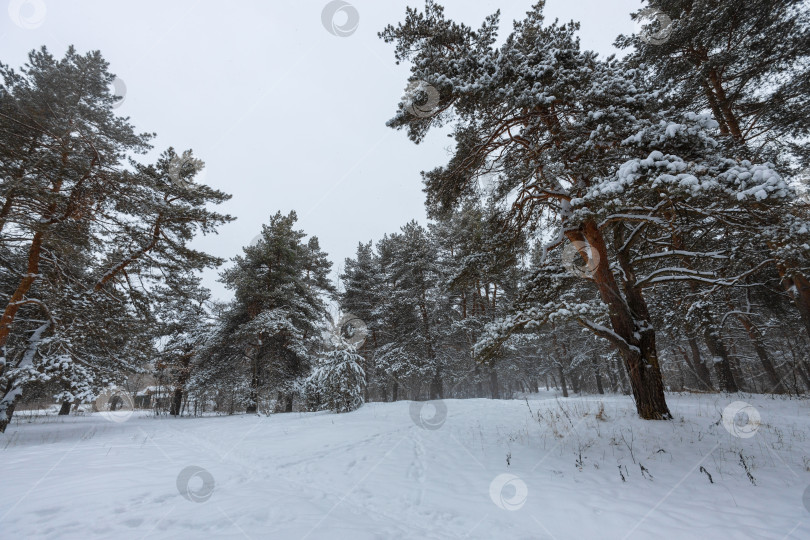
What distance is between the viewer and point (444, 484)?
15.7 feet

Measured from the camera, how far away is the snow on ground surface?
3.23 meters

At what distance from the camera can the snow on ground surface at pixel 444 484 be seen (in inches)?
127

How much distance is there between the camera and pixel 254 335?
17.0 meters

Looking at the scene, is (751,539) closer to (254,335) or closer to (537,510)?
(537,510)

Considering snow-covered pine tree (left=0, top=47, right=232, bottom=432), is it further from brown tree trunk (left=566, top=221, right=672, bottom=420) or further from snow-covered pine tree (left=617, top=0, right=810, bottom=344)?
snow-covered pine tree (left=617, top=0, right=810, bottom=344)

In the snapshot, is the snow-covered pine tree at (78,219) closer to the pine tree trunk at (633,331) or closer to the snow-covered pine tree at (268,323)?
the snow-covered pine tree at (268,323)

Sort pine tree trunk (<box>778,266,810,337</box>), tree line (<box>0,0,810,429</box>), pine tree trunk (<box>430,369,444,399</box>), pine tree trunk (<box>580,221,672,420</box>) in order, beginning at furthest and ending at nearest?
1. pine tree trunk (<box>430,369,444,399</box>)
2. pine tree trunk (<box>778,266,810,337</box>)
3. pine tree trunk (<box>580,221,672,420</box>)
4. tree line (<box>0,0,810,429</box>)

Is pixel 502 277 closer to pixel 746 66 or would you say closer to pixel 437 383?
pixel 746 66

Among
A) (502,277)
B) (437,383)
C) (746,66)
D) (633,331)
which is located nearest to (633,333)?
(633,331)

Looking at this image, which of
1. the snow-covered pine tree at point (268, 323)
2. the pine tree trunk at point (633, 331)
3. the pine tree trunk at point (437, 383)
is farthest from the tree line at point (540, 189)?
the pine tree trunk at point (437, 383)

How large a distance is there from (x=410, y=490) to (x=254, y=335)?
15108 millimetres

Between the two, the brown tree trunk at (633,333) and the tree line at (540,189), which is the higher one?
the tree line at (540,189)

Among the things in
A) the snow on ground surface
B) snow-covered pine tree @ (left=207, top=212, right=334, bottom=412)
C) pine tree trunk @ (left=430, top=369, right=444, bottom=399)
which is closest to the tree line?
the snow on ground surface

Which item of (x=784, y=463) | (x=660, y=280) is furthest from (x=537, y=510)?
(x=660, y=280)
